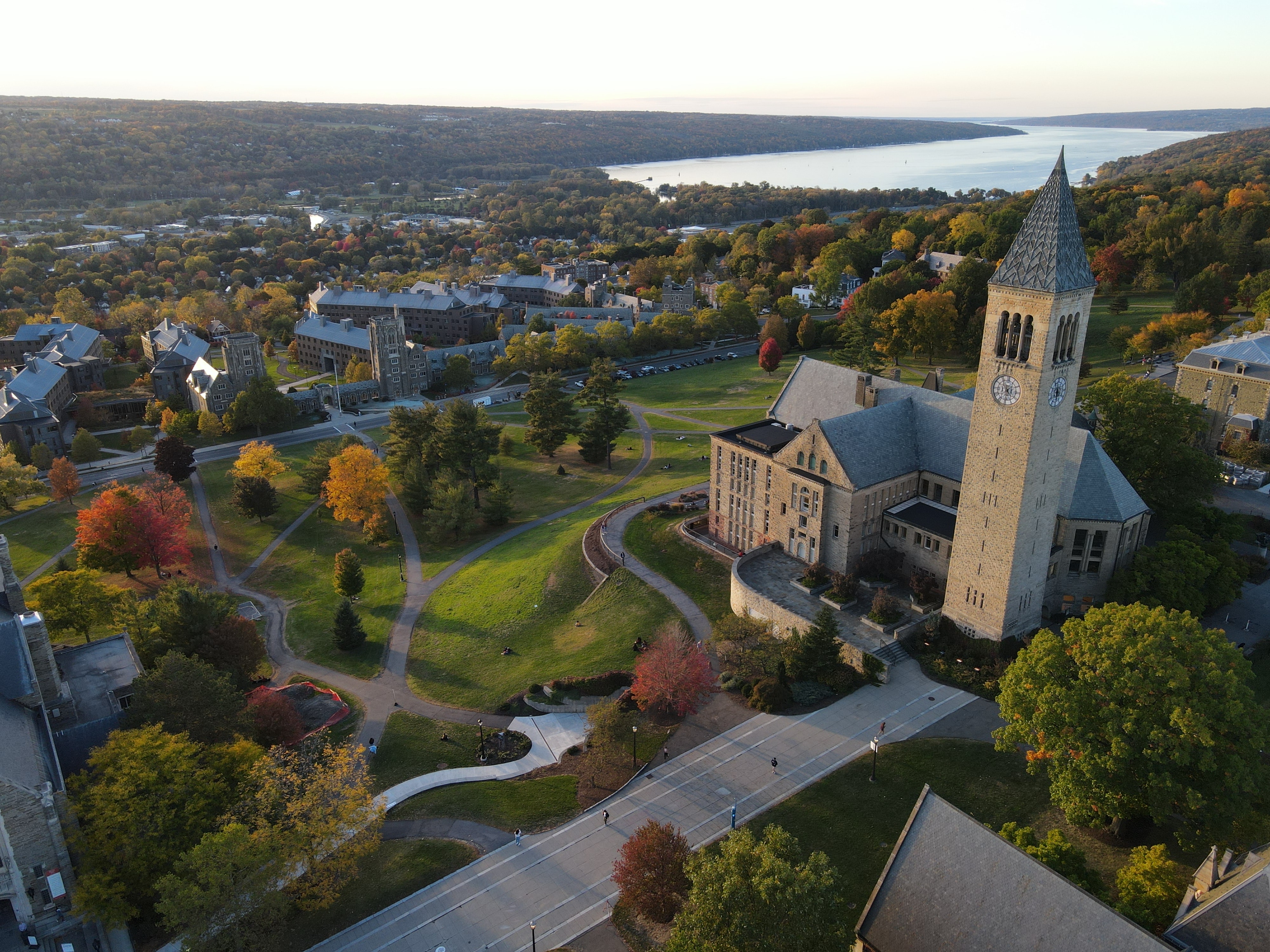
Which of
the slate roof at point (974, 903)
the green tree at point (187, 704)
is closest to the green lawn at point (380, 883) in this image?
the green tree at point (187, 704)

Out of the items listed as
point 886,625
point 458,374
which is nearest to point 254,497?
point 458,374

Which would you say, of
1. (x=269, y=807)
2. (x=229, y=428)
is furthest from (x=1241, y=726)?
(x=229, y=428)

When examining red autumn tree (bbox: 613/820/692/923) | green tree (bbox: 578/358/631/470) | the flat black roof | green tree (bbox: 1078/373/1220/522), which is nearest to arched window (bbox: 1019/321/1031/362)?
the flat black roof

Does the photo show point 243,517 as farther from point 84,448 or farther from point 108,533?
point 84,448

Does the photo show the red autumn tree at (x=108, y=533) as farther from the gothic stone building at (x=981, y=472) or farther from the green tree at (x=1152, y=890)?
the green tree at (x=1152, y=890)

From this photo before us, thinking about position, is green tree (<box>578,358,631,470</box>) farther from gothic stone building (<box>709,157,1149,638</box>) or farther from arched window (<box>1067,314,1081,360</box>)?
arched window (<box>1067,314,1081,360</box>)

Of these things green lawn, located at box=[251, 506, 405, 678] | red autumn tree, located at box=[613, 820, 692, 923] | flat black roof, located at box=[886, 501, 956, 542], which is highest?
flat black roof, located at box=[886, 501, 956, 542]
